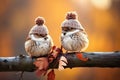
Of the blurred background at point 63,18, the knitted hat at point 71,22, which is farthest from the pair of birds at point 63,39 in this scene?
the blurred background at point 63,18

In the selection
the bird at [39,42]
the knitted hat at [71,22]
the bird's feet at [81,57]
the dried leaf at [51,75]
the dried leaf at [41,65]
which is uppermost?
the knitted hat at [71,22]

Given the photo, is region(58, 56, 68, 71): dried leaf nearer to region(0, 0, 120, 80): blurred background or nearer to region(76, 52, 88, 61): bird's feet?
region(76, 52, 88, 61): bird's feet

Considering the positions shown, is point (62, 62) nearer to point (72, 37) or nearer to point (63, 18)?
point (72, 37)

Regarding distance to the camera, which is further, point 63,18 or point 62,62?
point 63,18

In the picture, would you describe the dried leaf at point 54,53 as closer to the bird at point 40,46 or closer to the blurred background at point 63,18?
the bird at point 40,46

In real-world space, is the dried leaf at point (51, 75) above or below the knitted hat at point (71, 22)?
below

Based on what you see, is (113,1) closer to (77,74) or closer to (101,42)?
(101,42)

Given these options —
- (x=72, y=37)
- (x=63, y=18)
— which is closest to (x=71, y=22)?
(x=72, y=37)

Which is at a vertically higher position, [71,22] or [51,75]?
[71,22]

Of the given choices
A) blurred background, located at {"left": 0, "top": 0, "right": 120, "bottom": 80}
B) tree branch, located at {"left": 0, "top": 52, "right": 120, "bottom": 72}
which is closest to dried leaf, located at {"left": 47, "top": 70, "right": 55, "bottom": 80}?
tree branch, located at {"left": 0, "top": 52, "right": 120, "bottom": 72}
